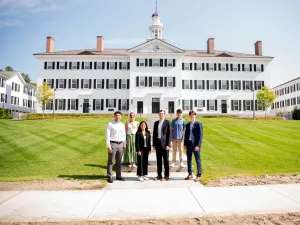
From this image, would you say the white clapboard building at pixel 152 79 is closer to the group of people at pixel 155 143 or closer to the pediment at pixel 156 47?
the pediment at pixel 156 47

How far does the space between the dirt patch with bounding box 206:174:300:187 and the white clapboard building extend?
96.3 ft

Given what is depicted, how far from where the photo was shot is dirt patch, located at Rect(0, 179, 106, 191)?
657 cm

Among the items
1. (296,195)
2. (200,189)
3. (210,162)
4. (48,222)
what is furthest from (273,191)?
(48,222)

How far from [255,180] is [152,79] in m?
30.8

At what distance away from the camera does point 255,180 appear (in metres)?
7.18

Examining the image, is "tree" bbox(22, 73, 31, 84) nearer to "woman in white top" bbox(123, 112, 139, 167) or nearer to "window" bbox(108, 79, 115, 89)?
"window" bbox(108, 79, 115, 89)

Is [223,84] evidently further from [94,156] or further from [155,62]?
[94,156]

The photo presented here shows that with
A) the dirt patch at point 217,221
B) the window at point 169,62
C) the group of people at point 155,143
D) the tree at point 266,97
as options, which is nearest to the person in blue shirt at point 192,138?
the group of people at point 155,143

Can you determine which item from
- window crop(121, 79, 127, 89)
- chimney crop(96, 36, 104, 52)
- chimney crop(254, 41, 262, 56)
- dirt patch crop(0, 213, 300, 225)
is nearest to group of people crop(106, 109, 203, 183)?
dirt patch crop(0, 213, 300, 225)

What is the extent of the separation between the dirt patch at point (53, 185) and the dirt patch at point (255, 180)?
3376mm

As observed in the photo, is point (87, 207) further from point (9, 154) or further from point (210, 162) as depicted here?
point (9, 154)

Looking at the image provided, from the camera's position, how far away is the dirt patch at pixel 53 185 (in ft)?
21.6

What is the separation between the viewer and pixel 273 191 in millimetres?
6055

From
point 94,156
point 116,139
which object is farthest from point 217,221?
point 94,156
